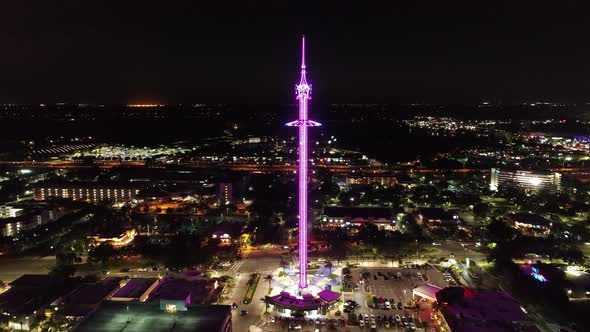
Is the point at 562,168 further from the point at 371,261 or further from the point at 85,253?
the point at 85,253

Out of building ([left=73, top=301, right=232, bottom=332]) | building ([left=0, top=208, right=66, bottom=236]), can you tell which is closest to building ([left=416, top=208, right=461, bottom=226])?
building ([left=73, top=301, right=232, bottom=332])

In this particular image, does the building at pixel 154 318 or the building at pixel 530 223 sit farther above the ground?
the building at pixel 530 223

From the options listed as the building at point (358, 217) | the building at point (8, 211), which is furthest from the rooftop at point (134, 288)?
the building at point (8, 211)

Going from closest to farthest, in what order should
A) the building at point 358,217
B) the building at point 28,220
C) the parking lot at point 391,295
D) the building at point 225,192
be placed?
the parking lot at point 391,295, the building at point 28,220, the building at point 358,217, the building at point 225,192

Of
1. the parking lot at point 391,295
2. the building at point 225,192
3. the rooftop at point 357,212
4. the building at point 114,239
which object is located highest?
the building at point 225,192

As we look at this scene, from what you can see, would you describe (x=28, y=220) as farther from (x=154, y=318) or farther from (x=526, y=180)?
(x=526, y=180)

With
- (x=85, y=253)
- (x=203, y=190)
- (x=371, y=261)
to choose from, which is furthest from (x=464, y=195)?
(x=85, y=253)

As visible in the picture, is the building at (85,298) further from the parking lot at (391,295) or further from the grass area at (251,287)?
the parking lot at (391,295)

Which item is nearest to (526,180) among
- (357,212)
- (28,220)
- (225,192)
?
(357,212)
